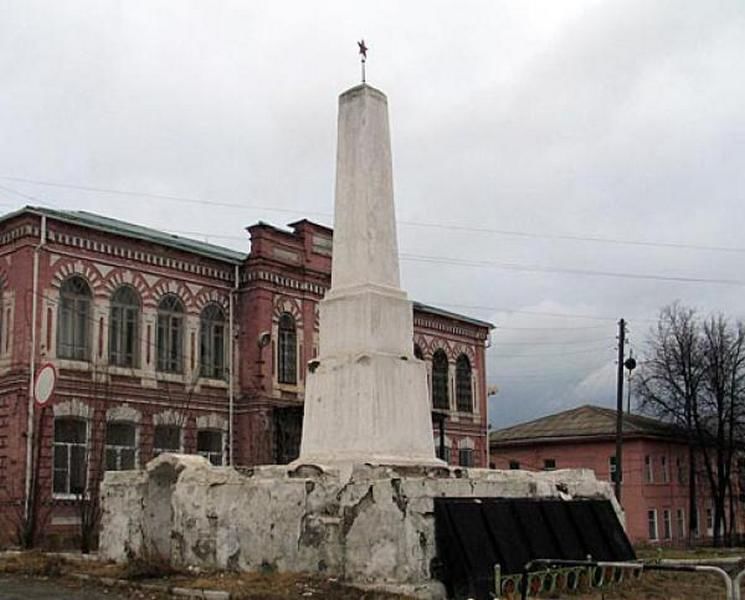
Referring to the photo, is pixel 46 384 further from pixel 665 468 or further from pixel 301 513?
pixel 665 468

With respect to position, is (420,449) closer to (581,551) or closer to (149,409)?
(581,551)

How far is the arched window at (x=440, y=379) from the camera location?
4182 cm

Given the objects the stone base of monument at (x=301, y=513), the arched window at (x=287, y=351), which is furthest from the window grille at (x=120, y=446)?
the stone base of monument at (x=301, y=513)

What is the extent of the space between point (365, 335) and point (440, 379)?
28290 millimetres

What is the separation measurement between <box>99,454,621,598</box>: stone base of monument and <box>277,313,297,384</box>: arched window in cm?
1772

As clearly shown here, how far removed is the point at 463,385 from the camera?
143 feet

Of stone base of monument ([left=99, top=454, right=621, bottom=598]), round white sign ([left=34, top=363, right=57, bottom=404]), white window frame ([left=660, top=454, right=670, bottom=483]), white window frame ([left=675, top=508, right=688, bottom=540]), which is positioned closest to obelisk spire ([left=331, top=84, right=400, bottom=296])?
stone base of monument ([left=99, top=454, right=621, bottom=598])

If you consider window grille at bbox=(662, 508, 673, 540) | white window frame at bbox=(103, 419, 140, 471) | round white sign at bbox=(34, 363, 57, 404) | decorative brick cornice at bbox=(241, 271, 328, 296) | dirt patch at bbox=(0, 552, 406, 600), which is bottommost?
window grille at bbox=(662, 508, 673, 540)

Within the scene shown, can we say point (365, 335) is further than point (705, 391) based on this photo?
No

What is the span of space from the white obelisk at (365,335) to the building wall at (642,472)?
3382cm

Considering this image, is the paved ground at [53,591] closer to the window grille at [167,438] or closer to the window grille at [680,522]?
the window grille at [167,438]

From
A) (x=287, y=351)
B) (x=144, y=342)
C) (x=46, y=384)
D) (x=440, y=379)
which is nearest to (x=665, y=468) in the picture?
(x=440, y=379)

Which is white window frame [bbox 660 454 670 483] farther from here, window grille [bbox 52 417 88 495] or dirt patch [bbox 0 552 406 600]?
dirt patch [bbox 0 552 406 600]

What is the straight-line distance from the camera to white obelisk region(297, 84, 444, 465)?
13.8 meters
